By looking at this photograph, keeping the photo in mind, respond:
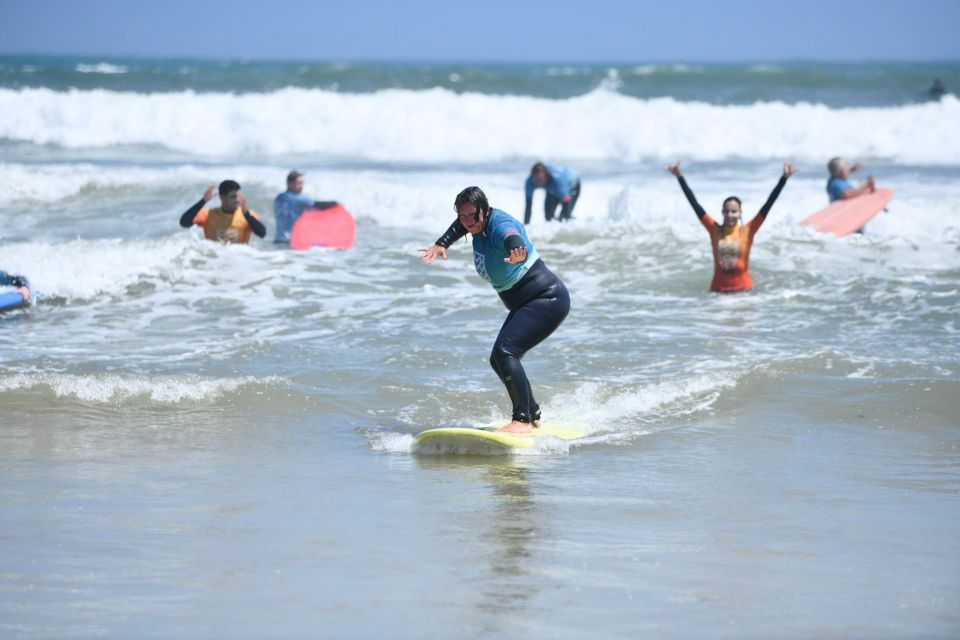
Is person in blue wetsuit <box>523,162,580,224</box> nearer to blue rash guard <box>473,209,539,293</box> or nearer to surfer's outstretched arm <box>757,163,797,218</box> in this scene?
surfer's outstretched arm <box>757,163,797,218</box>

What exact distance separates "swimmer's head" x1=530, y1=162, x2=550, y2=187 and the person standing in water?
152 inches

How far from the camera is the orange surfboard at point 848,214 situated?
1479cm

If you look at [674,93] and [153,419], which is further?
[674,93]

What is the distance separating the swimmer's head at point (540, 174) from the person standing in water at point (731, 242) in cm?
386

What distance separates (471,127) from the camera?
100ft

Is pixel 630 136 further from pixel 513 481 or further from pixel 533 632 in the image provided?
pixel 533 632

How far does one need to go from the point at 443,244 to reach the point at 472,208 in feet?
1.31

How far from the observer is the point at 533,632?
12.5 ft

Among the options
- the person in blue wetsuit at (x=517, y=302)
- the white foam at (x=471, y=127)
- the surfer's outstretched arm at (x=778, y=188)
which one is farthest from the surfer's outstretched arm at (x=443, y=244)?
the white foam at (x=471, y=127)

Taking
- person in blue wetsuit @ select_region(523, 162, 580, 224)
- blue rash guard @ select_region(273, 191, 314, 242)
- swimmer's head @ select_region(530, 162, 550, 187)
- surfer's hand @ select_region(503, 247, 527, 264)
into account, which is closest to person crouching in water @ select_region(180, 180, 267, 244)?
blue rash guard @ select_region(273, 191, 314, 242)

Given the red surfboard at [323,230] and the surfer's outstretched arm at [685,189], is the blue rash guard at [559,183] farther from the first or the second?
the surfer's outstretched arm at [685,189]

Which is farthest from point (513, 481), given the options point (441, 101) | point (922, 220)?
point (441, 101)

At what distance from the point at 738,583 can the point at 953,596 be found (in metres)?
0.75

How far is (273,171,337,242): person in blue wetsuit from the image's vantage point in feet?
48.0
